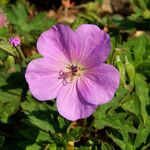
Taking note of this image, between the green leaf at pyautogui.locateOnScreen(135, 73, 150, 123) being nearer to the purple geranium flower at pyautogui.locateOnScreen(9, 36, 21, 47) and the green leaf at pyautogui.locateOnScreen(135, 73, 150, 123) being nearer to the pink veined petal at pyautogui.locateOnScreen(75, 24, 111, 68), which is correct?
the pink veined petal at pyautogui.locateOnScreen(75, 24, 111, 68)

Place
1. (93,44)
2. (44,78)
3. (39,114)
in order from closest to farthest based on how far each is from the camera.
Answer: (93,44) → (44,78) → (39,114)

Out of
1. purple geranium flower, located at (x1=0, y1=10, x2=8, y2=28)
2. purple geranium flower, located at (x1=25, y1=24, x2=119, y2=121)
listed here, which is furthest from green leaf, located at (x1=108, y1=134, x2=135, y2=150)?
purple geranium flower, located at (x1=0, y1=10, x2=8, y2=28)

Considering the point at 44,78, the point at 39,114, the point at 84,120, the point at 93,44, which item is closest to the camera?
the point at 93,44

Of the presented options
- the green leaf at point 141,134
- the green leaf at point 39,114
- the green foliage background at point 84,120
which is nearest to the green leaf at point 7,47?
the green foliage background at point 84,120

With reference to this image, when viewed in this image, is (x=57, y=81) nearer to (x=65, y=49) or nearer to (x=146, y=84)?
(x=65, y=49)

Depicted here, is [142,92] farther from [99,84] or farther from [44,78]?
[44,78]

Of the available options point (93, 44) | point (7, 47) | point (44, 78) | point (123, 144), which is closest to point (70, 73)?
point (44, 78)

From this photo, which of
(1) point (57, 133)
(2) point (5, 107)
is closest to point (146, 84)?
(1) point (57, 133)
